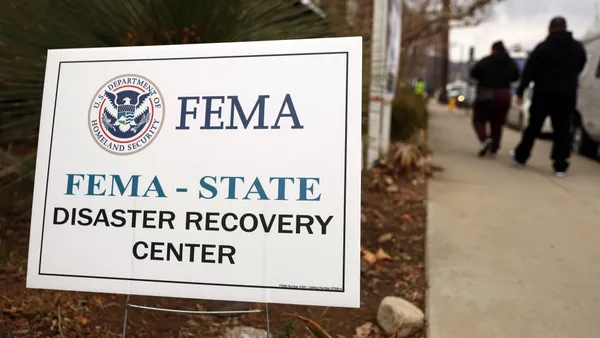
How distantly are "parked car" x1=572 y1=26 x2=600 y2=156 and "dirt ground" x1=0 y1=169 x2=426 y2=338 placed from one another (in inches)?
206

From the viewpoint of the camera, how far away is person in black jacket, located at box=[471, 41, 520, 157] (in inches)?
294

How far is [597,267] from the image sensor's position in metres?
3.71

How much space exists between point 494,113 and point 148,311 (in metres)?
5.92

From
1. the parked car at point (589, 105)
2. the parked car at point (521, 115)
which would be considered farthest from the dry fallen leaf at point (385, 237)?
the parked car at point (521, 115)

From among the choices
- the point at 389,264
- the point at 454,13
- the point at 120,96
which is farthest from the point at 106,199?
the point at 454,13

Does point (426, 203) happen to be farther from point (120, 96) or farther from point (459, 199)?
point (120, 96)

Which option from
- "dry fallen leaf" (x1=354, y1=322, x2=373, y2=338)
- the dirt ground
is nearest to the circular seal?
the dirt ground

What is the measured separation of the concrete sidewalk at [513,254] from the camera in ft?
9.77

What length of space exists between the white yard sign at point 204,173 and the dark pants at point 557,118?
4851 mm

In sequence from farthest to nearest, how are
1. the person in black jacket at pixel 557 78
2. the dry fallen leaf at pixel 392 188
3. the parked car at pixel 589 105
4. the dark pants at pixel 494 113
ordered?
the parked car at pixel 589 105
the dark pants at pixel 494 113
the person in black jacket at pixel 557 78
the dry fallen leaf at pixel 392 188

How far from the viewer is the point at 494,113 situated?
24.8 ft

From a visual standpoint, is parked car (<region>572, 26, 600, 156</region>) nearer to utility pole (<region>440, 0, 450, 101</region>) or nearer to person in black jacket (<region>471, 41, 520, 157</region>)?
person in black jacket (<region>471, 41, 520, 157</region>)

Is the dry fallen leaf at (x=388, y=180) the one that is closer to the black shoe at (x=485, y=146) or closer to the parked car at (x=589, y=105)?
the black shoe at (x=485, y=146)

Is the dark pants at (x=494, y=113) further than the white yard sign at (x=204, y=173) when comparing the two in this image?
Yes
